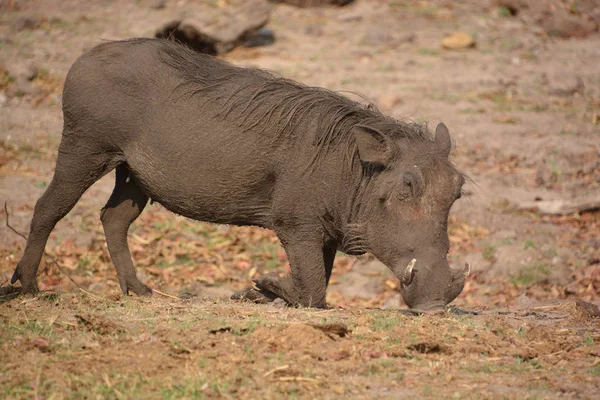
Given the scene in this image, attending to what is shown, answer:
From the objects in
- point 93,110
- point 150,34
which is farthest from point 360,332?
point 150,34

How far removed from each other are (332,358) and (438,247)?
1097mm

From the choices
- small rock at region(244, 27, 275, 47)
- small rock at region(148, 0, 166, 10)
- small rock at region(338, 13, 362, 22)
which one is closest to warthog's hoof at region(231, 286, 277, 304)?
small rock at region(244, 27, 275, 47)

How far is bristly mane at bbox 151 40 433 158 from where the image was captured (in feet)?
17.3

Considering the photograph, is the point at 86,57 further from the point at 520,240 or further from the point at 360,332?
the point at 520,240

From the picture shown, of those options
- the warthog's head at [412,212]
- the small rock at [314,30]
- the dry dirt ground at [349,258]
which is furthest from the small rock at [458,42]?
the warthog's head at [412,212]

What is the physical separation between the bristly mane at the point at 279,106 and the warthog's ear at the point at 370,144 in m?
0.09

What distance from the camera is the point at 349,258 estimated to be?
27.6 ft

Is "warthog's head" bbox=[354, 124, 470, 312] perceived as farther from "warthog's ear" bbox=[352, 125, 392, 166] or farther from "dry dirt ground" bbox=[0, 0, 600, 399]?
"dry dirt ground" bbox=[0, 0, 600, 399]

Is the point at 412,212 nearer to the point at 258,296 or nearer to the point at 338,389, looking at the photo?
the point at 258,296

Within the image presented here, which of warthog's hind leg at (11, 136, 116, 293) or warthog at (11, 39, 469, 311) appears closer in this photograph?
warthog at (11, 39, 469, 311)

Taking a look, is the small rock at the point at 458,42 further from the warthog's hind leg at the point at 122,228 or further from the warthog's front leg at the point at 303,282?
the warthog's front leg at the point at 303,282

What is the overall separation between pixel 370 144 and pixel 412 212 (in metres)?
0.46

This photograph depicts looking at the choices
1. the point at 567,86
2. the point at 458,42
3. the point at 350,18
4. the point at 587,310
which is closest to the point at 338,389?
the point at 587,310

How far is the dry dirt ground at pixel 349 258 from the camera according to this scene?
395 centimetres
